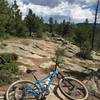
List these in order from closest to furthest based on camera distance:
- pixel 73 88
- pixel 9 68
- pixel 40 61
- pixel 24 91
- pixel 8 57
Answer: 1. pixel 24 91
2. pixel 73 88
3. pixel 9 68
4. pixel 8 57
5. pixel 40 61

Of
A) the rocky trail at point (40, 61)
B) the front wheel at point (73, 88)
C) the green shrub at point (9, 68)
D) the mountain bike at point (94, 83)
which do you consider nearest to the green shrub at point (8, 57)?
the rocky trail at point (40, 61)

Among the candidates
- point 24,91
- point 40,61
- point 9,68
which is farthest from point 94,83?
point 40,61

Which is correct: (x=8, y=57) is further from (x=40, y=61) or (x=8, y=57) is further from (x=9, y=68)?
(x=40, y=61)

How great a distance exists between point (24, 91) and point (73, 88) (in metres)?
2.17

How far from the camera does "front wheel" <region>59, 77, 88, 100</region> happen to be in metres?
10.4

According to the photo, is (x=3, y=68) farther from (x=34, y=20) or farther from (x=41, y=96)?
(x=34, y=20)

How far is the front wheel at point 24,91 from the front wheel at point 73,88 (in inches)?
51.3

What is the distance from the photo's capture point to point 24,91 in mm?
9336

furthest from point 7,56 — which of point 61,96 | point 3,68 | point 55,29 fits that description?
point 55,29

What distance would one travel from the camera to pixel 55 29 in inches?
4247

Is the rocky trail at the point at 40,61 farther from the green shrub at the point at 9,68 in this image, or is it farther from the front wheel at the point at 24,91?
the front wheel at the point at 24,91

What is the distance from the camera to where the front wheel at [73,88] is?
10.4 m

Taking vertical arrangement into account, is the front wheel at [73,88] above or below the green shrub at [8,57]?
above

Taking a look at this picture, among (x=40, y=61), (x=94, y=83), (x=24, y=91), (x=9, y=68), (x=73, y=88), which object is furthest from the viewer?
(x=40, y=61)
